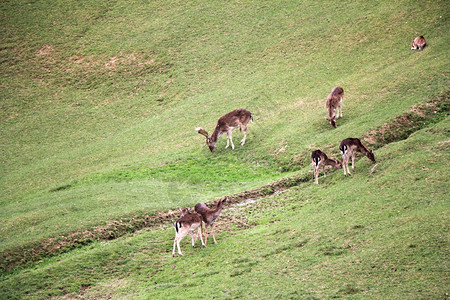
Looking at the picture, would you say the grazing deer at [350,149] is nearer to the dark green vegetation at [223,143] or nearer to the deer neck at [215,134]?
the dark green vegetation at [223,143]

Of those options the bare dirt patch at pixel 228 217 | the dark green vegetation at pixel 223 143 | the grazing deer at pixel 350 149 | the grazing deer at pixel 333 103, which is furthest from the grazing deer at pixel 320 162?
the grazing deer at pixel 333 103

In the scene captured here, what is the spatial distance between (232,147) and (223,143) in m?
1.46

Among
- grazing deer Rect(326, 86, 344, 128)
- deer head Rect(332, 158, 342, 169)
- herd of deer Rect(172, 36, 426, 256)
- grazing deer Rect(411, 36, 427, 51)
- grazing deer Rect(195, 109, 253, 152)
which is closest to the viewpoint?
herd of deer Rect(172, 36, 426, 256)

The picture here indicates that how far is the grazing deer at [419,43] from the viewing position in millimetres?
32375

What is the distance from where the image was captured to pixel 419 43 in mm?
32469

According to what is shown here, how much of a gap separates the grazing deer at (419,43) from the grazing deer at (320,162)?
15.8m

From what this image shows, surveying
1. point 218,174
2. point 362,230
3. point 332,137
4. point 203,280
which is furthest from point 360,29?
point 203,280

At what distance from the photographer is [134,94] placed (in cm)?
4000

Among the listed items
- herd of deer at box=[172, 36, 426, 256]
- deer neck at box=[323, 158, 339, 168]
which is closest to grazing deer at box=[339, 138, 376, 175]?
herd of deer at box=[172, 36, 426, 256]

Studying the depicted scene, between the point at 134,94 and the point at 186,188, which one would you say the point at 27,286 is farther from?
the point at 134,94

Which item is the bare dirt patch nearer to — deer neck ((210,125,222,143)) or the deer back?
the deer back

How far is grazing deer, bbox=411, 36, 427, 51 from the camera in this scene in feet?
106

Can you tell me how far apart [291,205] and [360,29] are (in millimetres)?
23222

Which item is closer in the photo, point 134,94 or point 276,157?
point 276,157
